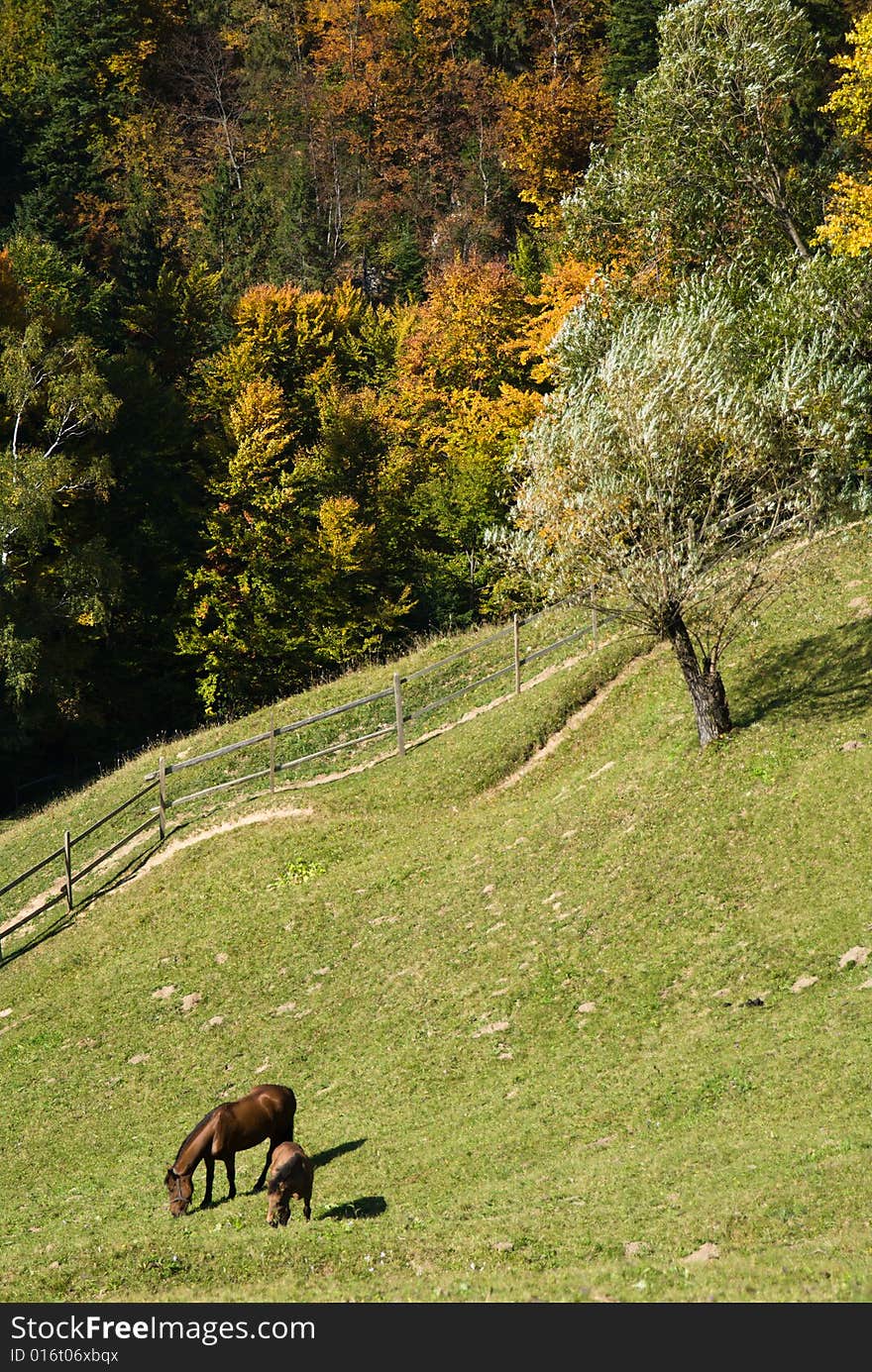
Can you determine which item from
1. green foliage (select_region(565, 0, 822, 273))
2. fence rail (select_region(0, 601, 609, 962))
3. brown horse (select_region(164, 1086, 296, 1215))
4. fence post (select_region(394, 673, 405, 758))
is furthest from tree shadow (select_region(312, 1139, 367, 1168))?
green foliage (select_region(565, 0, 822, 273))

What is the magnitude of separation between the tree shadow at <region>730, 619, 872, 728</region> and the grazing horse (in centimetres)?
1482

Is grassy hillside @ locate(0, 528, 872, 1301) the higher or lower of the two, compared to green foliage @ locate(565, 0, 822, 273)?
lower

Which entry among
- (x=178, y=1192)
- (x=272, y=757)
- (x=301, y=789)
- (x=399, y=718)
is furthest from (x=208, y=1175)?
(x=399, y=718)

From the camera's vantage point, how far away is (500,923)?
82.4ft

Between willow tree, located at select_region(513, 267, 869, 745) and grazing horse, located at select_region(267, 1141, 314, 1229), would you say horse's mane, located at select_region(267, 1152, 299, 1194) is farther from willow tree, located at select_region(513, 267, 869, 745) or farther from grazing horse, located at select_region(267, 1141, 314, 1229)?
willow tree, located at select_region(513, 267, 869, 745)

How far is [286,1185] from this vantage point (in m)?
15.6

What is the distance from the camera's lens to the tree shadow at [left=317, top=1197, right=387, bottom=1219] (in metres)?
15.9

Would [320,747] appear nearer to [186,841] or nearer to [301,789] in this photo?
[301,789]

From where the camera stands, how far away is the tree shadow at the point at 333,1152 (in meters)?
18.5

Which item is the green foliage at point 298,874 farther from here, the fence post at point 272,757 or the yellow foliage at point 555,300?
the yellow foliage at point 555,300

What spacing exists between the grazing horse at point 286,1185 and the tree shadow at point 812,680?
14.8 m

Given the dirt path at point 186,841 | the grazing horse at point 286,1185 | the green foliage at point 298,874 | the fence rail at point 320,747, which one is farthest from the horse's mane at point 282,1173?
the fence rail at point 320,747

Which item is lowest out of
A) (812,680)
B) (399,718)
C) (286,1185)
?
(812,680)

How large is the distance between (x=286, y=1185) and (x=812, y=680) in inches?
673
